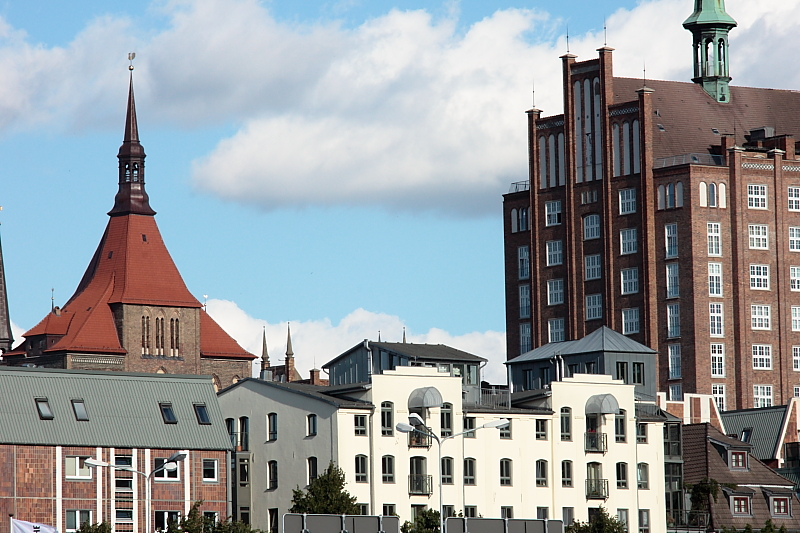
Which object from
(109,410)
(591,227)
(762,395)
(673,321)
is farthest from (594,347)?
(591,227)

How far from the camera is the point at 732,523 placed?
387 feet

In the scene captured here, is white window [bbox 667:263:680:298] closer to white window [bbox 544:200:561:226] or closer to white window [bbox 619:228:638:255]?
white window [bbox 619:228:638:255]

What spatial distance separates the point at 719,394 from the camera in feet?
519

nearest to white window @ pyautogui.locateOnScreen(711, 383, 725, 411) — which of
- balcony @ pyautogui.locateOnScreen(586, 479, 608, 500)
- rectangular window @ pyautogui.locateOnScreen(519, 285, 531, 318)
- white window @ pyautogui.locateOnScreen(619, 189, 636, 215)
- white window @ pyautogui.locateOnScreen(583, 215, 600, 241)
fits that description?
white window @ pyautogui.locateOnScreen(619, 189, 636, 215)

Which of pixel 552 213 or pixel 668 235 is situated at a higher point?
pixel 552 213

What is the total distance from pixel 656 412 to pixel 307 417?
25.2m

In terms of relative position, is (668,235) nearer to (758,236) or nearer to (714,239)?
(714,239)

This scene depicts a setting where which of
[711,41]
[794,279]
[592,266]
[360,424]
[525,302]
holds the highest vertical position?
[711,41]

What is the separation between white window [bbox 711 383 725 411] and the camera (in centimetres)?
15738

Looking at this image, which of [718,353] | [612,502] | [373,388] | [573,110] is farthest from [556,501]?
[573,110]

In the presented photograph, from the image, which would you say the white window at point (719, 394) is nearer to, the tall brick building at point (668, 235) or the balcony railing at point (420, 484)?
the tall brick building at point (668, 235)

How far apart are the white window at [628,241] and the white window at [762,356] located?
12.8 meters

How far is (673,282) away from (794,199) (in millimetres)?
13798

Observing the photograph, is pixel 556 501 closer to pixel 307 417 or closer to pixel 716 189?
pixel 307 417
